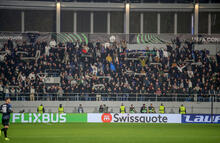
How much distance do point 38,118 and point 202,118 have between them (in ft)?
41.1

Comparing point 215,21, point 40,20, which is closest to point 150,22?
point 215,21

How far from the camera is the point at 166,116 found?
26766 millimetres

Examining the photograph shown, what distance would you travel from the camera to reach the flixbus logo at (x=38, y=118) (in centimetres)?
2519

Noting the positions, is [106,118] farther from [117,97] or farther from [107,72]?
[107,72]

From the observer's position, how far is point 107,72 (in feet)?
111

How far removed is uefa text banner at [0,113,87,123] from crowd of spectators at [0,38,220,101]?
4.67 m

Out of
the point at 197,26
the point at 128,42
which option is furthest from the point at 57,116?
the point at 197,26

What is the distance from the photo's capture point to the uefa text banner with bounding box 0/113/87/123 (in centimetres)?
2520

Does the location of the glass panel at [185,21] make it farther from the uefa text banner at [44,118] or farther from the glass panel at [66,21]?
the uefa text banner at [44,118]

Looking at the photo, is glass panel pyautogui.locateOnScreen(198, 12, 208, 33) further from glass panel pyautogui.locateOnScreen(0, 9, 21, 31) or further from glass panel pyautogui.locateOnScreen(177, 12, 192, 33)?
glass panel pyautogui.locateOnScreen(0, 9, 21, 31)

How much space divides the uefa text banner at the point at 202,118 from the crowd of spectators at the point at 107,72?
136 inches

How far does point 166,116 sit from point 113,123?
Answer: 420 cm

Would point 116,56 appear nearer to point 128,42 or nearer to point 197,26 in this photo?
point 128,42

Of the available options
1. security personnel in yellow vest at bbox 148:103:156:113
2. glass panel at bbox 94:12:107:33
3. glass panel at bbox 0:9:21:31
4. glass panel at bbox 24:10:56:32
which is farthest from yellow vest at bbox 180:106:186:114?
glass panel at bbox 0:9:21:31
